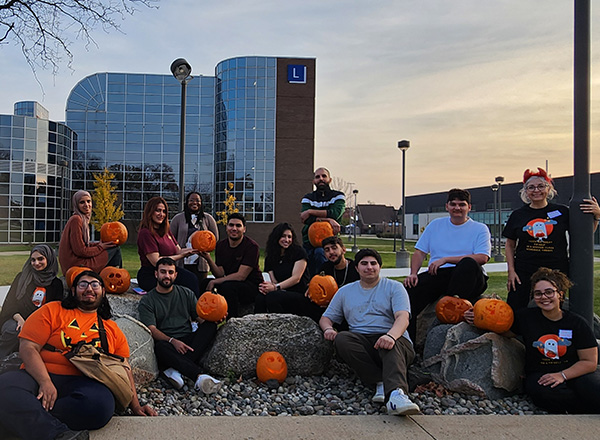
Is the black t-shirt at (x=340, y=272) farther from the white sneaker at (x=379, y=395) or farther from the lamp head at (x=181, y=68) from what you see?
the lamp head at (x=181, y=68)

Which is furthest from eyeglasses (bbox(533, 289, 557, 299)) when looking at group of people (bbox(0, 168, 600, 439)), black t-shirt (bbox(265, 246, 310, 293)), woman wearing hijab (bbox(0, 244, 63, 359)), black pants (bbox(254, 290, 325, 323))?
woman wearing hijab (bbox(0, 244, 63, 359))

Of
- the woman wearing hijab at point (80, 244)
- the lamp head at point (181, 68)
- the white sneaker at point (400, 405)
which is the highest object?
the lamp head at point (181, 68)

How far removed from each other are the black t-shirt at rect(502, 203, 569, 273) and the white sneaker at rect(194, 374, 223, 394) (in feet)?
10.3

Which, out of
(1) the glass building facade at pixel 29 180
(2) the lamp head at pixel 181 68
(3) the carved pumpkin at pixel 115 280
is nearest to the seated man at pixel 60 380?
(3) the carved pumpkin at pixel 115 280

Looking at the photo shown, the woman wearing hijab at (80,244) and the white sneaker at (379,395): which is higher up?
the woman wearing hijab at (80,244)

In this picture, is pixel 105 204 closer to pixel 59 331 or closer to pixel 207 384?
pixel 207 384

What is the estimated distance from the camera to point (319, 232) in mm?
6746

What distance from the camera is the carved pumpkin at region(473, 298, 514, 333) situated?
191 inches

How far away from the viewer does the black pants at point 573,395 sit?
4242 millimetres

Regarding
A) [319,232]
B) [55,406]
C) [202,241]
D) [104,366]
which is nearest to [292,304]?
Result: [319,232]

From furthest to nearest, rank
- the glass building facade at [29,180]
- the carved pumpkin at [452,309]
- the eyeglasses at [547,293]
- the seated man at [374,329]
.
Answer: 1. the glass building facade at [29,180]
2. the carved pumpkin at [452,309]
3. the eyeglasses at [547,293]
4. the seated man at [374,329]

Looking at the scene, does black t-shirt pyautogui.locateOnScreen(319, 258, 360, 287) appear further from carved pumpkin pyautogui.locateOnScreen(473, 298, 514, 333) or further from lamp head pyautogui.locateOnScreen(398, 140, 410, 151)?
lamp head pyautogui.locateOnScreen(398, 140, 410, 151)

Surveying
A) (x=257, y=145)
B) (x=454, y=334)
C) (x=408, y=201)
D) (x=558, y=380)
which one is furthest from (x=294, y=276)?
(x=408, y=201)

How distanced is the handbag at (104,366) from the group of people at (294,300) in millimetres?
62
